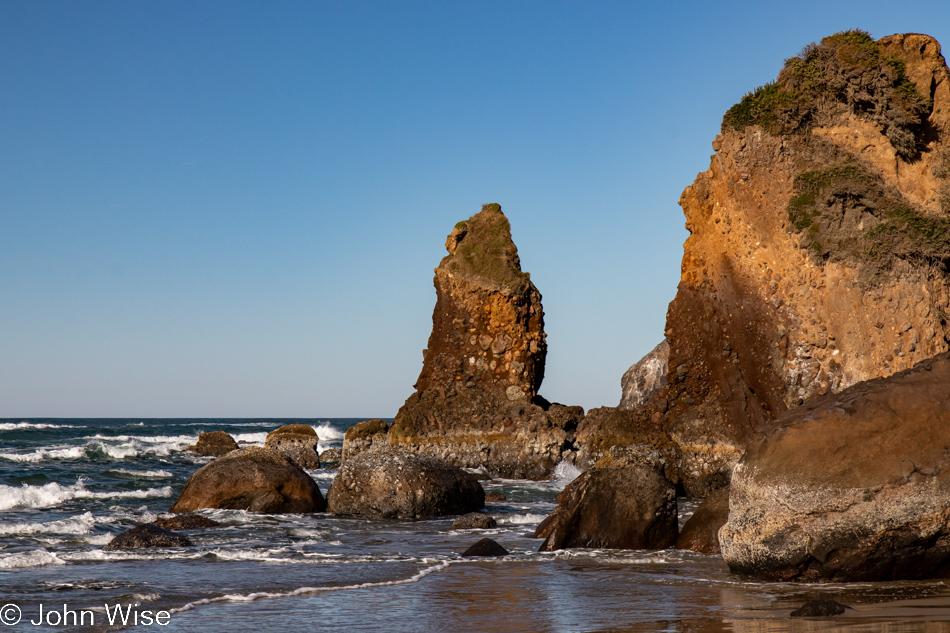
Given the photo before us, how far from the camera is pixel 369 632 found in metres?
6.14

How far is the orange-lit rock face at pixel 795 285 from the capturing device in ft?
53.4

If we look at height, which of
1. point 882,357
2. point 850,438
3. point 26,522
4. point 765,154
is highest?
point 765,154

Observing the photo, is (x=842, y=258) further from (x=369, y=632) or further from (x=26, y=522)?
(x=26, y=522)

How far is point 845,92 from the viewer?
1731 centimetres

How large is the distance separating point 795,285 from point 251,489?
11.4 meters

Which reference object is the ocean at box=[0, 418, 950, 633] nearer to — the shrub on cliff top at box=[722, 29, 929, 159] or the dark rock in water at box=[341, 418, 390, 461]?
the shrub on cliff top at box=[722, 29, 929, 159]

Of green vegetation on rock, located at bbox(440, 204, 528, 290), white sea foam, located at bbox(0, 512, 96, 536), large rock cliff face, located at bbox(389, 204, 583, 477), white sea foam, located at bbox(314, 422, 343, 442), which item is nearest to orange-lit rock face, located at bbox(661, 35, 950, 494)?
large rock cliff face, located at bbox(389, 204, 583, 477)

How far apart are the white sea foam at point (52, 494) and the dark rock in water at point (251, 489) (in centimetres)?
387

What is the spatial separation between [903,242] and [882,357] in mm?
2243

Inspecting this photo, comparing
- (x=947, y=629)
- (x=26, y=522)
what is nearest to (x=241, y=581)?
(x=947, y=629)

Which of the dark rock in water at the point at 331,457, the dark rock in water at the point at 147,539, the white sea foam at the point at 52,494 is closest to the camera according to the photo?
the dark rock in water at the point at 147,539

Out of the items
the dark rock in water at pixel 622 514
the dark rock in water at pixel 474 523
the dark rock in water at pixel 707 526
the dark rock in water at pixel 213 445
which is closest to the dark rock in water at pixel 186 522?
the dark rock in water at pixel 474 523

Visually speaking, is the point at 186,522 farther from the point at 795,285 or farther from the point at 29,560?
the point at 795,285

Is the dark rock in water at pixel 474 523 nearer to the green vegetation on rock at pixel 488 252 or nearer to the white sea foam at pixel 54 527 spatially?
the white sea foam at pixel 54 527
